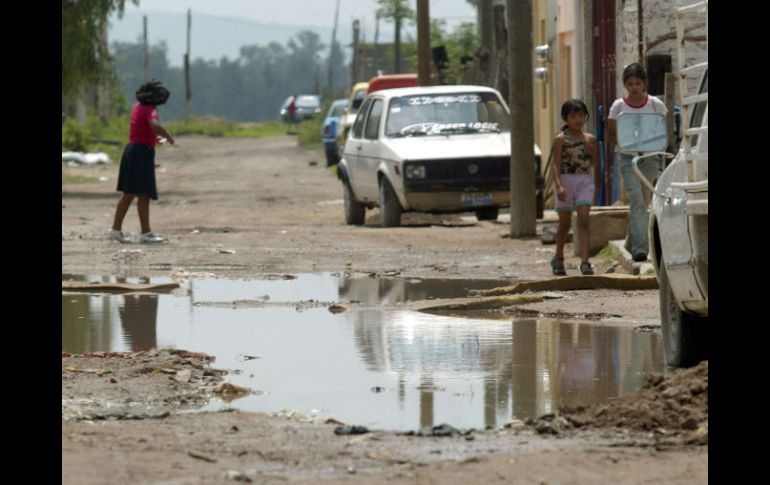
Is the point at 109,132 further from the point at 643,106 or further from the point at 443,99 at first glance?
the point at 643,106

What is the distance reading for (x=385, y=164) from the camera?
2105 centimetres

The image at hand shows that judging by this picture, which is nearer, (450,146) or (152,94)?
(152,94)

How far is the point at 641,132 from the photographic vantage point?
8.96 meters

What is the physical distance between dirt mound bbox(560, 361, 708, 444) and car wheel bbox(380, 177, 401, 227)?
529 inches

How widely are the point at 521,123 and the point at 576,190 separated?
4637 millimetres

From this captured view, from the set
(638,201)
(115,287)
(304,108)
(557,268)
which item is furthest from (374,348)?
(304,108)

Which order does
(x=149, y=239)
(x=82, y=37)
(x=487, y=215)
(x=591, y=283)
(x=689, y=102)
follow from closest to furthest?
1. (x=689, y=102)
2. (x=591, y=283)
3. (x=149, y=239)
4. (x=487, y=215)
5. (x=82, y=37)

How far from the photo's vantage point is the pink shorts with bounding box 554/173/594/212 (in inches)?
580

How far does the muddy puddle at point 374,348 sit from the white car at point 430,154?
20.7 ft

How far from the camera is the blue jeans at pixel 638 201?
14.9m

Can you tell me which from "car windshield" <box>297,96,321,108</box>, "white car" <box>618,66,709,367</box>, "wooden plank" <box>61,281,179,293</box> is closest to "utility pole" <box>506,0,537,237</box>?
"wooden plank" <box>61,281,179,293</box>

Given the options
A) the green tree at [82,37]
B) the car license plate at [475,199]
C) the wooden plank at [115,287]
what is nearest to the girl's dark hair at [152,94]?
the car license plate at [475,199]

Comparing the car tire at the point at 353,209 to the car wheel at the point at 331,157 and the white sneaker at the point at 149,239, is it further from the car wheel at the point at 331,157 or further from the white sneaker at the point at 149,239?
the car wheel at the point at 331,157
